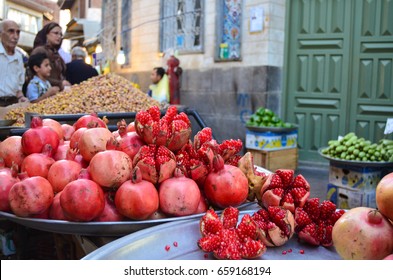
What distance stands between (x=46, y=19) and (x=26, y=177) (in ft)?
14.5

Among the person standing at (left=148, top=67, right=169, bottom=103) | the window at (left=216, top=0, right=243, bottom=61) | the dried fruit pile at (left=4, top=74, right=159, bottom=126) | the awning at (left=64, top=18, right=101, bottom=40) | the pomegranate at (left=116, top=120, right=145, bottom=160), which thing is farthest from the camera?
the awning at (left=64, top=18, right=101, bottom=40)

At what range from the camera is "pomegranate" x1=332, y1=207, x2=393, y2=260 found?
3.58ft

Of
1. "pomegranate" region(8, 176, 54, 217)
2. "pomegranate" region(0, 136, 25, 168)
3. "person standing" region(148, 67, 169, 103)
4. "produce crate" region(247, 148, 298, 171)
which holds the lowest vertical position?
"produce crate" region(247, 148, 298, 171)

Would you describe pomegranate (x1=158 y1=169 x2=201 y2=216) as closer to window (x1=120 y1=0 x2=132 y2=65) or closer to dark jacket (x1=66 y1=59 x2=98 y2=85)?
dark jacket (x1=66 y1=59 x2=98 y2=85)

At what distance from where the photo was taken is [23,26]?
7.02m

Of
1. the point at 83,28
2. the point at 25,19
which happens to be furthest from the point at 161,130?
the point at 83,28

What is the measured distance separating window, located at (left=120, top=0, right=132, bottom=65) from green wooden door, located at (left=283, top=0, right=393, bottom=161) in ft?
17.1

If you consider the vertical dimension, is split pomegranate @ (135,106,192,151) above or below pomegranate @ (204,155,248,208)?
above

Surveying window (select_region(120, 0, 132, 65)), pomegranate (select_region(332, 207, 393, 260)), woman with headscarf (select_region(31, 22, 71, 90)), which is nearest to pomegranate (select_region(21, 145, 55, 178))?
pomegranate (select_region(332, 207, 393, 260))

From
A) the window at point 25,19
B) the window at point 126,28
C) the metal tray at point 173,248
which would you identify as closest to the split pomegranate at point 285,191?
the metal tray at point 173,248

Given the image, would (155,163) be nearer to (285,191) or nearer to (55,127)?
(285,191)

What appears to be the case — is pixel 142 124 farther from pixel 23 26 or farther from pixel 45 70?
pixel 23 26

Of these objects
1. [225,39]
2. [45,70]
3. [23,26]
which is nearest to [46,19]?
[45,70]

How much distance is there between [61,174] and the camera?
5.19ft
